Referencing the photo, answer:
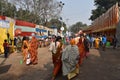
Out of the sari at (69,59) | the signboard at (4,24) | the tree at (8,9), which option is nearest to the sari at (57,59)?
the sari at (69,59)

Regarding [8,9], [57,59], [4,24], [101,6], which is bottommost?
[57,59]

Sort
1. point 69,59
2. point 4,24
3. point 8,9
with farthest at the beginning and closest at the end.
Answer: point 8,9, point 4,24, point 69,59

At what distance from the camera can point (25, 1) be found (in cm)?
5544

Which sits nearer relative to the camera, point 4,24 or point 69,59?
point 69,59

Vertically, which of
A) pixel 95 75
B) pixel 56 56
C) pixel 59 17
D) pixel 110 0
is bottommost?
pixel 95 75

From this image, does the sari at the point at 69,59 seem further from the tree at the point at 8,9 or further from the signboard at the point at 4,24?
the tree at the point at 8,9

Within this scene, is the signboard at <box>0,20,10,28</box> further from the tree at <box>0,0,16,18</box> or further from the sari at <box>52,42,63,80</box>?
the tree at <box>0,0,16,18</box>

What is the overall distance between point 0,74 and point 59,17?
48.0 metres

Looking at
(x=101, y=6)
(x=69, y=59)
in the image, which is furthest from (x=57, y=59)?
(x=101, y=6)

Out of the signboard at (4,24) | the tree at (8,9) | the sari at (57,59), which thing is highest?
the tree at (8,9)

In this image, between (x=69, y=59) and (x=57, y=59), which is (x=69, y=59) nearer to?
(x=69, y=59)

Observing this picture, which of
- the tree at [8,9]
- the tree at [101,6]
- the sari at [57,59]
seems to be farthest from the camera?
the tree at [8,9]

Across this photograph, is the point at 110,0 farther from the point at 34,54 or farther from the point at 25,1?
the point at 34,54

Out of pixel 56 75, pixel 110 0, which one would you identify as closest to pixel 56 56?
pixel 56 75
